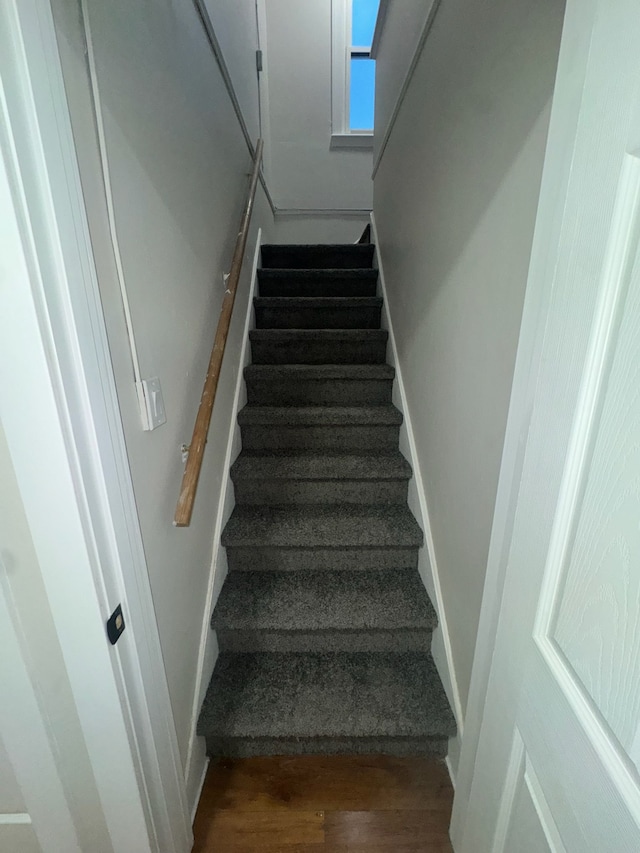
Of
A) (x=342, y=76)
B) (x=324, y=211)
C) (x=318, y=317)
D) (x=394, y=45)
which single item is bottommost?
(x=318, y=317)

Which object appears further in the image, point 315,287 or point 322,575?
point 315,287

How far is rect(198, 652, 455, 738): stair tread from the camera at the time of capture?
130 centimetres

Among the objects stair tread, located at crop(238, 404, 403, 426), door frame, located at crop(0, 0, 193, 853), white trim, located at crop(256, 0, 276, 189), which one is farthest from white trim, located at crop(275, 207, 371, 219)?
door frame, located at crop(0, 0, 193, 853)

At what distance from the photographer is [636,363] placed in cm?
44

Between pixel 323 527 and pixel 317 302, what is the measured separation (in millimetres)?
1438

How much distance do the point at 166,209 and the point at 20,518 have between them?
35.5 inches

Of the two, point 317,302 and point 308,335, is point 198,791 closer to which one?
point 308,335

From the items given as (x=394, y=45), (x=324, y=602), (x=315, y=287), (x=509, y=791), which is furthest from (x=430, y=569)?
(x=394, y=45)

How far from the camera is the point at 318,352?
7.73 feet

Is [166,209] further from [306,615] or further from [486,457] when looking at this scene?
[306,615]

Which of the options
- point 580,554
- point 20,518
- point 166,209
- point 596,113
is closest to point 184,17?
point 166,209

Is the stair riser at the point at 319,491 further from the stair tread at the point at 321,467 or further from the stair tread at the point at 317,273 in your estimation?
the stair tread at the point at 317,273

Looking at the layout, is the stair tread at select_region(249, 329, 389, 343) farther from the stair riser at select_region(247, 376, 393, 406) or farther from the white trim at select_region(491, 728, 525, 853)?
the white trim at select_region(491, 728, 525, 853)

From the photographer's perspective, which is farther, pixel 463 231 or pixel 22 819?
pixel 463 231
